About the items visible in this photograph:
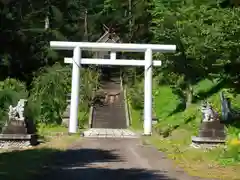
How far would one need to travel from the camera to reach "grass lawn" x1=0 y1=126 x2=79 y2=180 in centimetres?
1117

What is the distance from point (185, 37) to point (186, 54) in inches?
33.9

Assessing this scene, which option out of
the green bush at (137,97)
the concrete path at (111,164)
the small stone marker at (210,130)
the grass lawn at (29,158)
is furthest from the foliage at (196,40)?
the grass lawn at (29,158)

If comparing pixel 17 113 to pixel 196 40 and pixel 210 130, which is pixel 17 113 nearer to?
pixel 210 130

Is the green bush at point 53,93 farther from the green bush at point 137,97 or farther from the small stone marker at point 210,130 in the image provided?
the small stone marker at point 210,130

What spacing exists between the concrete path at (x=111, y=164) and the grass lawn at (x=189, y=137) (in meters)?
0.57

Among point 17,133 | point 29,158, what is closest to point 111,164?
point 29,158

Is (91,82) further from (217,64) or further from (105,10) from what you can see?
(105,10)

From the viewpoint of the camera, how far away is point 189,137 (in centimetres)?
1961

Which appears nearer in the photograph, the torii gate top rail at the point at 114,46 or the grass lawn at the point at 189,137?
the grass lawn at the point at 189,137

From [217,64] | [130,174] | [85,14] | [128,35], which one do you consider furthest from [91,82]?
[130,174]

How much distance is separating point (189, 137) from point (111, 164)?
281 inches

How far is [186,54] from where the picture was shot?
25.4 m

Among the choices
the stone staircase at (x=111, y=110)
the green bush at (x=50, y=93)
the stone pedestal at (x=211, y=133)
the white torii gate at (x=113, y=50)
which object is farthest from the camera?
the stone staircase at (x=111, y=110)

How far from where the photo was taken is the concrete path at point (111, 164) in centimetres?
1100
